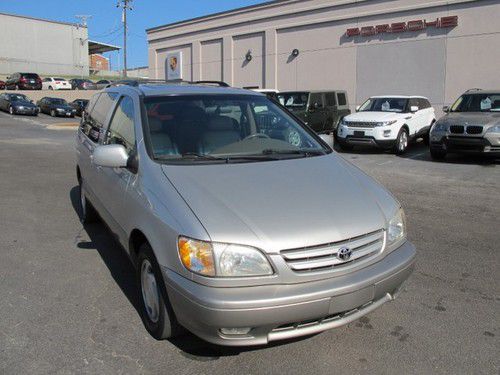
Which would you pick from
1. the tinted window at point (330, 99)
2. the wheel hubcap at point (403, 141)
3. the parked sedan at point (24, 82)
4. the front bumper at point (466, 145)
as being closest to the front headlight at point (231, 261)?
the front bumper at point (466, 145)

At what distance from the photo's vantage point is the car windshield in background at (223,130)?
12.5 feet

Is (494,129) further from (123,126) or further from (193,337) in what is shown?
(193,337)

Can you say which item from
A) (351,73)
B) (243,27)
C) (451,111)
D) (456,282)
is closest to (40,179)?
(456,282)

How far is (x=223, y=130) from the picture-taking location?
4.14 meters

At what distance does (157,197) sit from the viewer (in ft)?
10.5

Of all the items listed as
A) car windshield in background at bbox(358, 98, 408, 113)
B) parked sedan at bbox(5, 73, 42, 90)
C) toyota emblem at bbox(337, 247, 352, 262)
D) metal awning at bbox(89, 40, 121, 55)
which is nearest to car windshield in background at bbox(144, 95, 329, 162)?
toyota emblem at bbox(337, 247, 352, 262)

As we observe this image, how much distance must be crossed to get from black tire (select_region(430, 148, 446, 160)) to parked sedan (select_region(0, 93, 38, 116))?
28033 mm

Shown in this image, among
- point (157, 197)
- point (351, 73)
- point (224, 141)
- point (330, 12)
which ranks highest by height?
point (330, 12)

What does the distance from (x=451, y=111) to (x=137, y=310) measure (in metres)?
10.9

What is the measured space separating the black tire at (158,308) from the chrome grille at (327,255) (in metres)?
0.84

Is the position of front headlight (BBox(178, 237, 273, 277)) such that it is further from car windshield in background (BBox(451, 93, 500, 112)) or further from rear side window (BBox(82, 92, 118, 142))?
car windshield in background (BBox(451, 93, 500, 112))

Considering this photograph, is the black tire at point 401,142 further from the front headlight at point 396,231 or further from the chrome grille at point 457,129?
the front headlight at point 396,231

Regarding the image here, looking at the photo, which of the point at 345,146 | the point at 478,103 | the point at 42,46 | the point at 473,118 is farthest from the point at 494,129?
the point at 42,46

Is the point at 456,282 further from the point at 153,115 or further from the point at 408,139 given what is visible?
the point at 408,139
